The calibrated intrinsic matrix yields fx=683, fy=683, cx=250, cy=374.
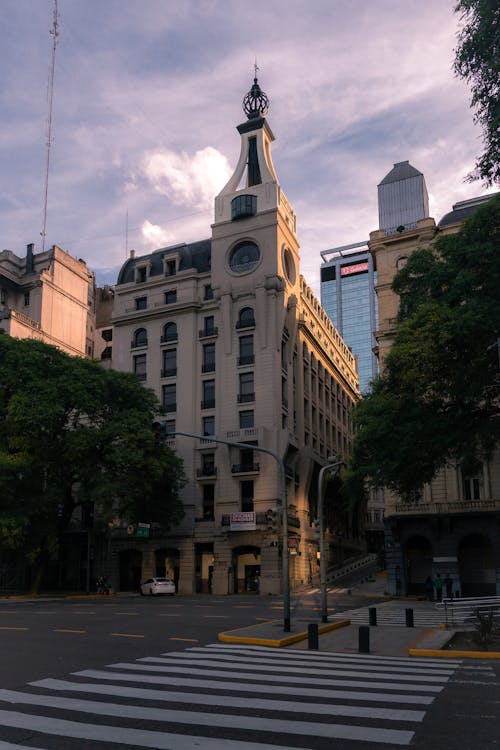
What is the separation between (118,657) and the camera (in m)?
16.0

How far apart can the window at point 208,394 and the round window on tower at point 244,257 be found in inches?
410

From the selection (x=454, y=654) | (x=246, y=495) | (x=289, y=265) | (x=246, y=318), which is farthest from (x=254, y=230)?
(x=454, y=654)

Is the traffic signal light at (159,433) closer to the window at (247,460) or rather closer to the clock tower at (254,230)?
the window at (247,460)

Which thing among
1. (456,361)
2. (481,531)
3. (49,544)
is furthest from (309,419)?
(456,361)

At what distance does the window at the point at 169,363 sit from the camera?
6309cm

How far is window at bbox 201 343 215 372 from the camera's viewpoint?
6188 centimetres

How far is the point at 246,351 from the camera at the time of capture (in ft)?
197

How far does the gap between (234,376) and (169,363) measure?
7.64 meters

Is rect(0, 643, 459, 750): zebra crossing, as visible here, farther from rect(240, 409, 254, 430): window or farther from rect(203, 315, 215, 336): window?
rect(203, 315, 215, 336): window

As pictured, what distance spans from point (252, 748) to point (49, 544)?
43.0m

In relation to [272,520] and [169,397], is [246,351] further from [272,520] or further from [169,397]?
[272,520]

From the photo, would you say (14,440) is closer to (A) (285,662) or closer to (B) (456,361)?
(B) (456,361)

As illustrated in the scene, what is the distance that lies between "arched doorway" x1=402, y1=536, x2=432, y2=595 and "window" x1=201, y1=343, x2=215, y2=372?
23.4m

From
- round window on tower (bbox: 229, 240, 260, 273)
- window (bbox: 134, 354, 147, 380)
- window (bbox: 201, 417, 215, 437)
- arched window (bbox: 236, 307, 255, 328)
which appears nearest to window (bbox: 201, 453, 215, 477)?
window (bbox: 201, 417, 215, 437)
